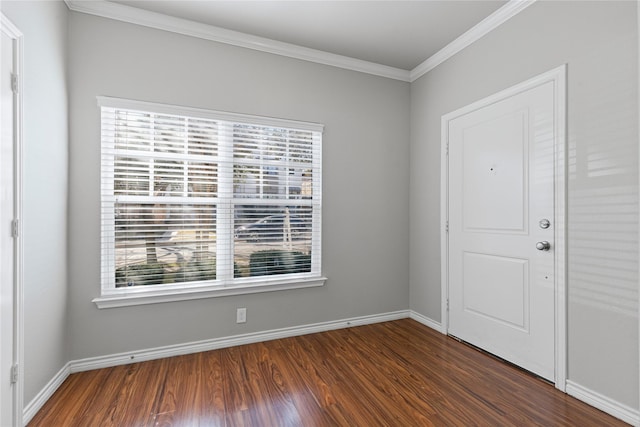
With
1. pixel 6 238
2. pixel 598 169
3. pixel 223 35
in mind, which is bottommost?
pixel 6 238

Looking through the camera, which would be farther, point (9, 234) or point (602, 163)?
point (602, 163)

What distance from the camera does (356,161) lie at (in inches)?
130

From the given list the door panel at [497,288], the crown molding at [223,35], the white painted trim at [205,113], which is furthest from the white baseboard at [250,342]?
the crown molding at [223,35]

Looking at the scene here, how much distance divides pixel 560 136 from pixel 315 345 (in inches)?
98.4

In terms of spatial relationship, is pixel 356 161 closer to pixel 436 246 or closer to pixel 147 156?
pixel 436 246

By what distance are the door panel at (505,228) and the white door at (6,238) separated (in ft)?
10.5

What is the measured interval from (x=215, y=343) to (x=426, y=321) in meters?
2.14

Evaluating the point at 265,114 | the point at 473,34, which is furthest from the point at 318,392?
the point at 473,34

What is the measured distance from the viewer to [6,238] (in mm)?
1574

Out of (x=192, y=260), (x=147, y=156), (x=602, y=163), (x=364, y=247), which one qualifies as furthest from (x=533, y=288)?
(x=147, y=156)

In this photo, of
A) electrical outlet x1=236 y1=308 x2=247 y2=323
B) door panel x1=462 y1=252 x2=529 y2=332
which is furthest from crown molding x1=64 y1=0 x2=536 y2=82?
electrical outlet x1=236 y1=308 x2=247 y2=323

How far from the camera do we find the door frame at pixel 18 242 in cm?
164

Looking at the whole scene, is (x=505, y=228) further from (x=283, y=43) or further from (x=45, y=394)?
(x=45, y=394)

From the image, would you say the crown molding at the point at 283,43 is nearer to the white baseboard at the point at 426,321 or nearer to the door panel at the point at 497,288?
the door panel at the point at 497,288
